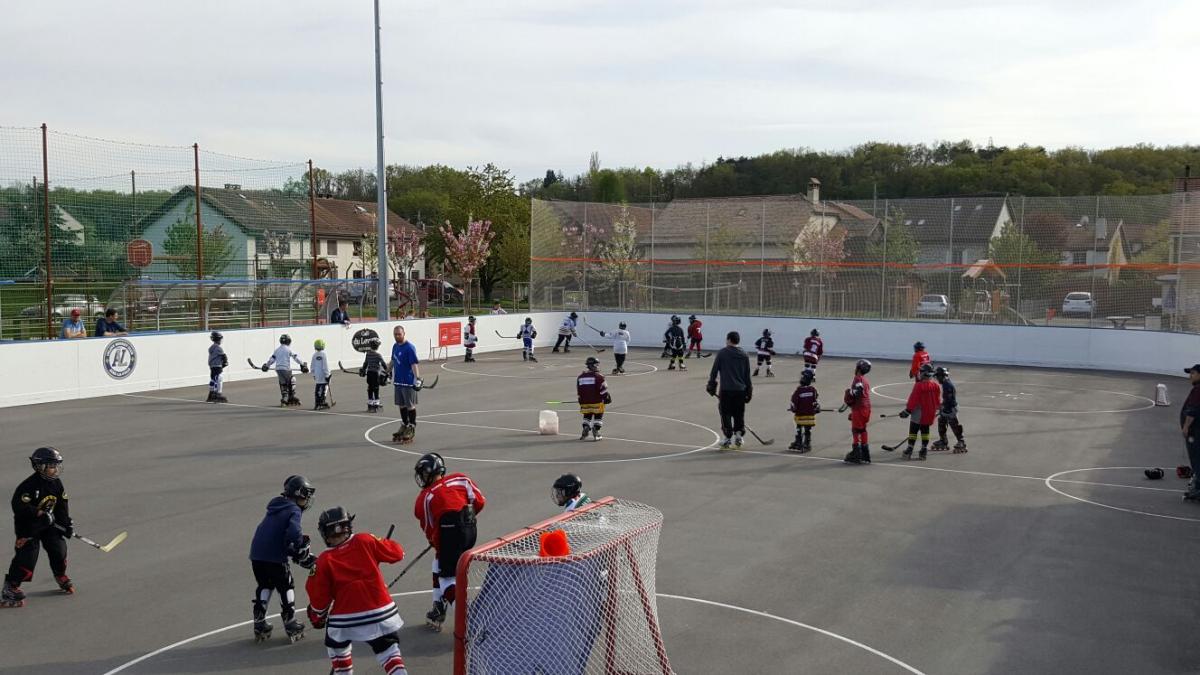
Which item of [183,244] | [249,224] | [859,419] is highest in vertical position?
Result: [249,224]

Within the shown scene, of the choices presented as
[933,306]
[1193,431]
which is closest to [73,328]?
[1193,431]

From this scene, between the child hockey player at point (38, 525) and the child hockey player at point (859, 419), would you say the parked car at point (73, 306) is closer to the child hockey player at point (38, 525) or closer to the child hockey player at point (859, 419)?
the child hockey player at point (38, 525)

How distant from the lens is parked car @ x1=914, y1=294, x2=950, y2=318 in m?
37.2

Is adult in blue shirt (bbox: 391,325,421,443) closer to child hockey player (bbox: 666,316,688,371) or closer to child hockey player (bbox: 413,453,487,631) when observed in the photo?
child hockey player (bbox: 413,453,487,631)

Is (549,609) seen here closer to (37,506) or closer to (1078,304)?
(37,506)

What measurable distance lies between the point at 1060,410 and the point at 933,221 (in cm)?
1677

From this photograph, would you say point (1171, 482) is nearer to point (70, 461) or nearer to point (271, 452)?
point (271, 452)

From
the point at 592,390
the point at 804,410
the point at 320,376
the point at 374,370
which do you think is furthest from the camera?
the point at 320,376

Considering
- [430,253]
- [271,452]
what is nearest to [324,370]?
[271,452]

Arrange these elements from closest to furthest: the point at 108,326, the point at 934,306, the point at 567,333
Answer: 1. the point at 108,326
2. the point at 567,333
3. the point at 934,306

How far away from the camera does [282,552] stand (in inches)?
308

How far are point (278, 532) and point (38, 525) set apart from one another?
2849 millimetres

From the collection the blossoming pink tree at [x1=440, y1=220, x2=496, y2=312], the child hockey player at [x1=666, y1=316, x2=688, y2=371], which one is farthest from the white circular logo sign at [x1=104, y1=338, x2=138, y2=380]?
the blossoming pink tree at [x1=440, y1=220, x2=496, y2=312]

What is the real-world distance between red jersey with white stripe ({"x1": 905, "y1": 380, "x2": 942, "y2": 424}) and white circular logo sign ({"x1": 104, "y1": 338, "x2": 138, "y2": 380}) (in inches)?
735
